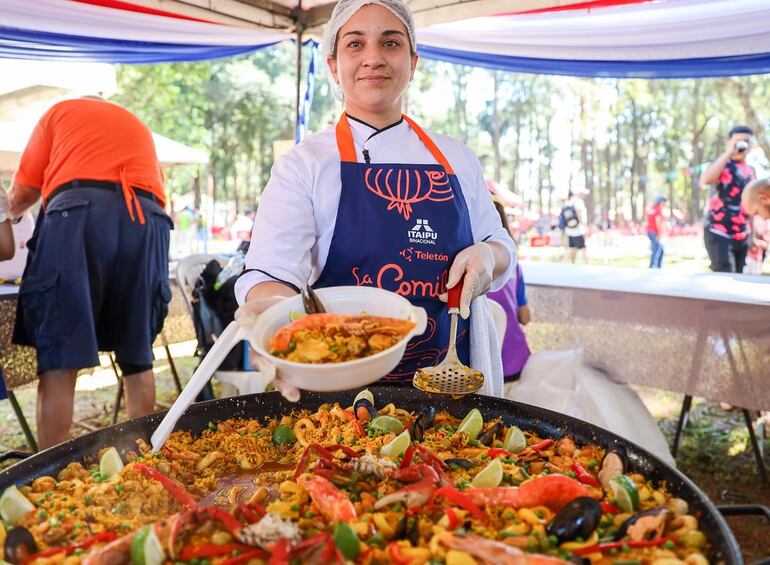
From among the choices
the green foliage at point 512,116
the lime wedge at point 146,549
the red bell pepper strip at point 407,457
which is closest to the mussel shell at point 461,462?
the red bell pepper strip at point 407,457

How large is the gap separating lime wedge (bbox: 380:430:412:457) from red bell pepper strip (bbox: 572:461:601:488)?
44 cm

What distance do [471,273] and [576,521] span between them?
778 mm

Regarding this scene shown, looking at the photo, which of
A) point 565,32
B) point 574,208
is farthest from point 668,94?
point 565,32

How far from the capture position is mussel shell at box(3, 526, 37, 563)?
1.20 m

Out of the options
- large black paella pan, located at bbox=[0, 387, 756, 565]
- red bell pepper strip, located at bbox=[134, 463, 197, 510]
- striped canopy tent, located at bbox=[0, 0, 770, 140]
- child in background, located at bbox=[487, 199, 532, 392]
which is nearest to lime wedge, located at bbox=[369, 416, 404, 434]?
large black paella pan, located at bbox=[0, 387, 756, 565]

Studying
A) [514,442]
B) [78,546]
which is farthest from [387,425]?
[78,546]

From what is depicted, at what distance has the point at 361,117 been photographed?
7.47 feet

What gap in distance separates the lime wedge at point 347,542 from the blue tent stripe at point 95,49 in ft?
14.1

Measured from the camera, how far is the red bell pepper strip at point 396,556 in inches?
45.3

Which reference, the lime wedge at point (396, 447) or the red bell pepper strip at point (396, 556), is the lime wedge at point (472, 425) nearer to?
the lime wedge at point (396, 447)

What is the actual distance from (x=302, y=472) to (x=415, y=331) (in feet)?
1.68

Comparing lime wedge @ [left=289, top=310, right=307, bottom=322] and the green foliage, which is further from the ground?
the green foliage

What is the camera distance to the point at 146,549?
1.13m

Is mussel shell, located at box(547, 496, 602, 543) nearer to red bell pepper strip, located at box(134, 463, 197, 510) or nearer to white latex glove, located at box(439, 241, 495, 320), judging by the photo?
white latex glove, located at box(439, 241, 495, 320)
